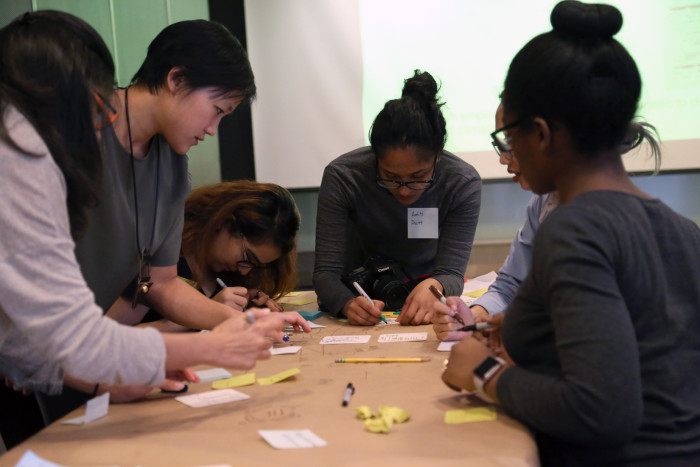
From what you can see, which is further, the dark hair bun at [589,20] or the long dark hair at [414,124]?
the long dark hair at [414,124]

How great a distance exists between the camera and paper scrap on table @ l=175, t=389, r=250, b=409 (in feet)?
4.11

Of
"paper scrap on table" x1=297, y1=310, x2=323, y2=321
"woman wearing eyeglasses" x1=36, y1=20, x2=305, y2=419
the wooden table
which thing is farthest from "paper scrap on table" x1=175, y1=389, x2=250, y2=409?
"paper scrap on table" x1=297, y1=310, x2=323, y2=321

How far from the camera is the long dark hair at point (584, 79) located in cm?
97

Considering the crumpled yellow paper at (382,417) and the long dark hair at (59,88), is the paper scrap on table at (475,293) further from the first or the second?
the long dark hair at (59,88)

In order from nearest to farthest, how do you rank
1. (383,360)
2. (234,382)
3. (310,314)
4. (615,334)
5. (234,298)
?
(615,334), (234,382), (383,360), (234,298), (310,314)

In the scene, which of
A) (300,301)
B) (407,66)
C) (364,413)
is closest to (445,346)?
(364,413)

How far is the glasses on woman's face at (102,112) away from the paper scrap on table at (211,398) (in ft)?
1.82

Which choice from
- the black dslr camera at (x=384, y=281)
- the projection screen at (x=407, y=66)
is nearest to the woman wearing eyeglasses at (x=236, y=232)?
the black dslr camera at (x=384, y=281)

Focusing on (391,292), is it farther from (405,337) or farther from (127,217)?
(127,217)

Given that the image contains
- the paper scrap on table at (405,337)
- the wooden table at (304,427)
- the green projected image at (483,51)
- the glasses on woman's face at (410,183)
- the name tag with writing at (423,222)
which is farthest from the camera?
the green projected image at (483,51)

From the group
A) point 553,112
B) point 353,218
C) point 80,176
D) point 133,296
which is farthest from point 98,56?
point 353,218

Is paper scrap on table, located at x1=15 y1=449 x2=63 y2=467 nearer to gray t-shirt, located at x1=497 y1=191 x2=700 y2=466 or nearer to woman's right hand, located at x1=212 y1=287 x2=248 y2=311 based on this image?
gray t-shirt, located at x1=497 y1=191 x2=700 y2=466

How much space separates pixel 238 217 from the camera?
2.21 metres

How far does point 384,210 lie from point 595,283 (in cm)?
153
